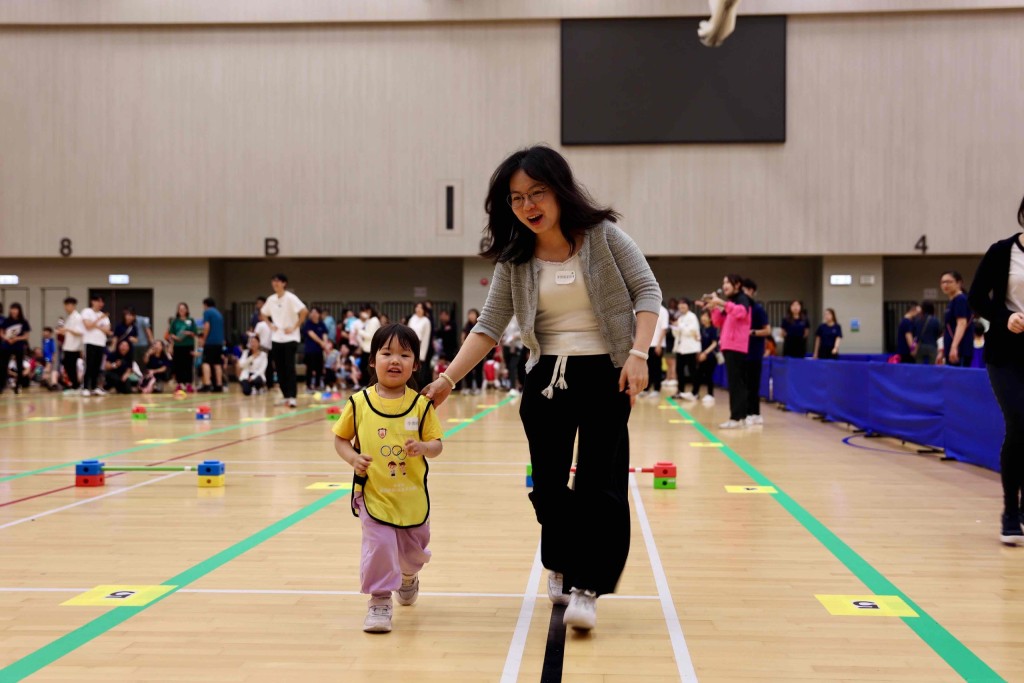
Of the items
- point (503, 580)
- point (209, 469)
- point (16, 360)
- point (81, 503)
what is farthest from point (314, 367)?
point (503, 580)

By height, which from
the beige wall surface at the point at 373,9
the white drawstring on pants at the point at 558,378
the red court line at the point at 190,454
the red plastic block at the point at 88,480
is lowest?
the red court line at the point at 190,454

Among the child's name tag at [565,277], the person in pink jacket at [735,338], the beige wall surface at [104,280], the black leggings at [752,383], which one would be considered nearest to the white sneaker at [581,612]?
the child's name tag at [565,277]

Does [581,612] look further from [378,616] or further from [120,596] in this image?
[120,596]

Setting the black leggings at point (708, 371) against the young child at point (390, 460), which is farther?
the black leggings at point (708, 371)

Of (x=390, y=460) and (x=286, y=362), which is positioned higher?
(x=390, y=460)

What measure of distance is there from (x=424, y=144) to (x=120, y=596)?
65.0ft

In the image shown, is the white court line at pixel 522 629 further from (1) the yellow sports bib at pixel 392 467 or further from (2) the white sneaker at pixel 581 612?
(1) the yellow sports bib at pixel 392 467

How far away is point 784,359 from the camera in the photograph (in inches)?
615

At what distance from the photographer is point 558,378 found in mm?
3320

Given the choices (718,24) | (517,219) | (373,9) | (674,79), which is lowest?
(517,219)

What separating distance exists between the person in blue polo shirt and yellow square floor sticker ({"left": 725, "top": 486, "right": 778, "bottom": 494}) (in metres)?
13.8

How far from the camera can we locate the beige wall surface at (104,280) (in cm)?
2398

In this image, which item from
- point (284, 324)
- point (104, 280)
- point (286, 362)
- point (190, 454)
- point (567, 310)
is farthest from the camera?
point (104, 280)

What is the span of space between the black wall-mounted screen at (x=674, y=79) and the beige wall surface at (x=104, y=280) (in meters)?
10.2
